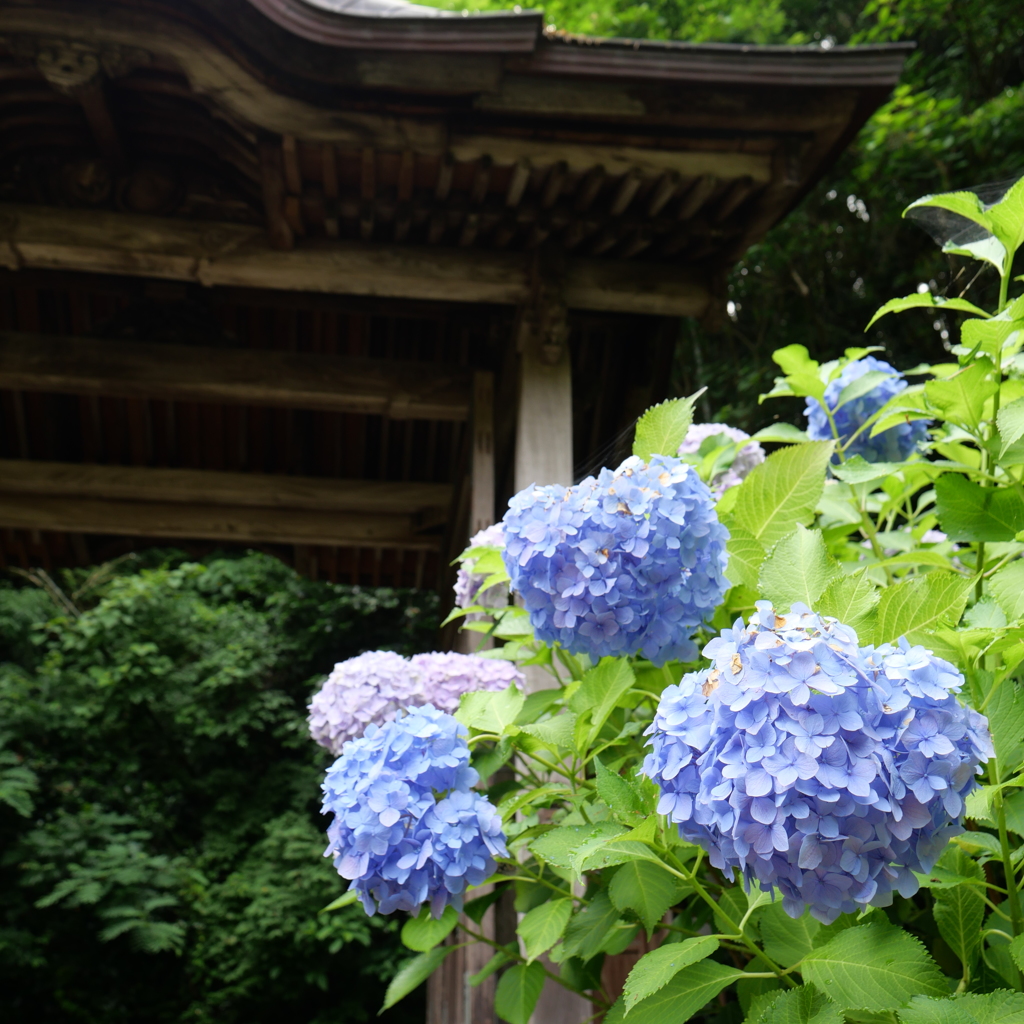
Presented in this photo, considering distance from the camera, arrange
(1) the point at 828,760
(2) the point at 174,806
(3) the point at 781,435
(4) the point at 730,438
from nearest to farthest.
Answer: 1. (1) the point at 828,760
2. (3) the point at 781,435
3. (4) the point at 730,438
4. (2) the point at 174,806

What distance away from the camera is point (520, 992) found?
96 cm

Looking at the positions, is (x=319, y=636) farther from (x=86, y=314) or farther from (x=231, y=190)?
(x=231, y=190)

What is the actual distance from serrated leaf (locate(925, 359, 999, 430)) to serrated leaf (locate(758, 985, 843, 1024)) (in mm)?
511

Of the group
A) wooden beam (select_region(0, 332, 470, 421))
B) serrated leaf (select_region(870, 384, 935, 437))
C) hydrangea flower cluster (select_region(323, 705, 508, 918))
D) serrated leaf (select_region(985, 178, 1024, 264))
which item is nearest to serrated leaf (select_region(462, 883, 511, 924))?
hydrangea flower cluster (select_region(323, 705, 508, 918))

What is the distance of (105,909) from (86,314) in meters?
3.67

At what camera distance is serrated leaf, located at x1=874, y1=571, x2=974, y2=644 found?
619 mm

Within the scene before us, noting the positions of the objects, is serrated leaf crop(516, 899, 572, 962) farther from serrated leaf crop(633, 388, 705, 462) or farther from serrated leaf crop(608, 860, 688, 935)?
serrated leaf crop(633, 388, 705, 462)

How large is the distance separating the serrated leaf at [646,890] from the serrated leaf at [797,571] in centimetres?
26

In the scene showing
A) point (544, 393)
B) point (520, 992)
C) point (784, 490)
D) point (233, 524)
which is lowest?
point (520, 992)

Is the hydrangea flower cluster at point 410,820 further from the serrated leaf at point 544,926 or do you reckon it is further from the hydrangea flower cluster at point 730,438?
the hydrangea flower cluster at point 730,438

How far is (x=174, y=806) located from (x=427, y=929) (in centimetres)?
632

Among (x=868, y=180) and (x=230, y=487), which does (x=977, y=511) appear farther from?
(x=868, y=180)

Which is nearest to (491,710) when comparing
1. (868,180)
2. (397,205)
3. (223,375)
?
(397,205)

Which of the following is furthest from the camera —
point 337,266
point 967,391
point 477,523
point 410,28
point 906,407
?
point 477,523
